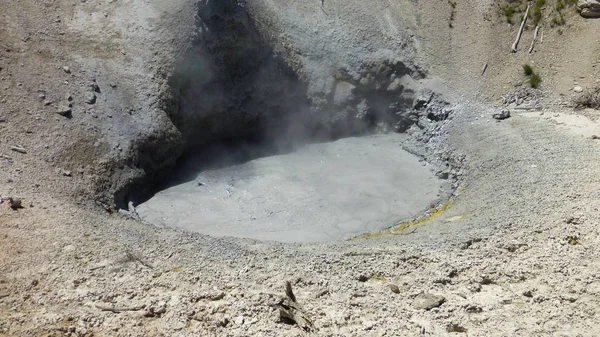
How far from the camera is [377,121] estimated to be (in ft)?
61.6

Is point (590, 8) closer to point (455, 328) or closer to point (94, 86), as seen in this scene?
point (455, 328)

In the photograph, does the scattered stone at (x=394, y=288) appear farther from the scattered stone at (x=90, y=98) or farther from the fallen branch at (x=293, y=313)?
the scattered stone at (x=90, y=98)

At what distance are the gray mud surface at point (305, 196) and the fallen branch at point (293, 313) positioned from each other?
451 centimetres

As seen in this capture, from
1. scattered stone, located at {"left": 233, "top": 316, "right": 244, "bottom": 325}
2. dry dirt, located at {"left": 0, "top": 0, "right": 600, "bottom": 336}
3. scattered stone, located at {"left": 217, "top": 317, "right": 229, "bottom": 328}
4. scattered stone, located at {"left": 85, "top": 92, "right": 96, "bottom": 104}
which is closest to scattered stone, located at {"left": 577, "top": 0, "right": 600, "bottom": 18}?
dry dirt, located at {"left": 0, "top": 0, "right": 600, "bottom": 336}

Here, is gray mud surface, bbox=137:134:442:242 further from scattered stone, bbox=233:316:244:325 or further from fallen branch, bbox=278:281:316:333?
scattered stone, bbox=233:316:244:325

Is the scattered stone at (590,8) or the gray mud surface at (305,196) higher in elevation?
the scattered stone at (590,8)

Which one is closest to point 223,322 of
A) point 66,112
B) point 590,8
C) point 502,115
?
point 66,112

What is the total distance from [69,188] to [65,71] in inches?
162

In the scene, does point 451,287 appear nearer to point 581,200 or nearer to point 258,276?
point 258,276

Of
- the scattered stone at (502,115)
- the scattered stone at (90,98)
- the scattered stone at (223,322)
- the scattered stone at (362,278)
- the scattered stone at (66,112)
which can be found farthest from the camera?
the scattered stone at (502,115)

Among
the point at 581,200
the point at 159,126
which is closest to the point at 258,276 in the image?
the point at 581,200

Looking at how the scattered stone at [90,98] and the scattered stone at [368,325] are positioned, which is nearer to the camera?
the scattered stone at [368,325]

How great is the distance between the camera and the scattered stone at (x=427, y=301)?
8.23m

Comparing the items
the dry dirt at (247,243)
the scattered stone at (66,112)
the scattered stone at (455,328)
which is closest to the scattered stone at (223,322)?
the dry dirt at (247,243)
